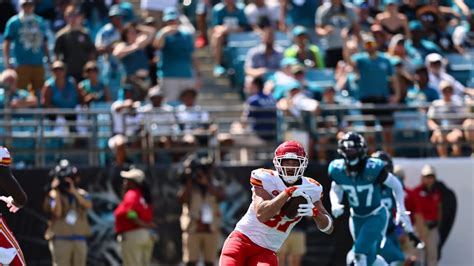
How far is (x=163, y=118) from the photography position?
17781 millimetres

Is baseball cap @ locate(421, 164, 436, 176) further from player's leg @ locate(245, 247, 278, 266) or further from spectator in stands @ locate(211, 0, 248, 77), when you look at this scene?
player's leg @ locate(245, 247, 278, 266)

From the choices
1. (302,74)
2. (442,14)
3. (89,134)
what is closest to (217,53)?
(302,74)

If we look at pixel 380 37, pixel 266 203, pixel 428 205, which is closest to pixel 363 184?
pixel 266 203

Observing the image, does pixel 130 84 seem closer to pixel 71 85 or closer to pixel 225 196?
pixel 71 85

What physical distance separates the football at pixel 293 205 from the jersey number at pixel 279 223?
287 millimetres

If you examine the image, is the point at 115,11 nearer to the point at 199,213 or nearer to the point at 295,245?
the point at 199,213

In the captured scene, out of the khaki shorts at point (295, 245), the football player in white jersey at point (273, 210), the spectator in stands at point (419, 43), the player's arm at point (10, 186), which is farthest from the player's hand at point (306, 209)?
the spectator in stands at point (419, 43)

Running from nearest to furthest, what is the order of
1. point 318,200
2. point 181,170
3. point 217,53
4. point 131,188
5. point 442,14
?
point 318,200 → point 131,188 → point 181,170 → point 217,53 → point 442,14

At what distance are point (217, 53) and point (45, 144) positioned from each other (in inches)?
146

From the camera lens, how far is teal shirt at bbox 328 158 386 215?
14.2m

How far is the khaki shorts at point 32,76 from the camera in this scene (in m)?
18.2

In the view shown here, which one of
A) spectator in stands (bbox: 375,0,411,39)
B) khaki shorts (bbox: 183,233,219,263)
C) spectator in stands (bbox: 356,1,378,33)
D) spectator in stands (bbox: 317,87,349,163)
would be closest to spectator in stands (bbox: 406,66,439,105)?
spectator in stands (bbox: 317,87,349,163)

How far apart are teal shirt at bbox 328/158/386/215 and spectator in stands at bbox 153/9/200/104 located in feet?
15.9

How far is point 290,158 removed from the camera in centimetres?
1065
